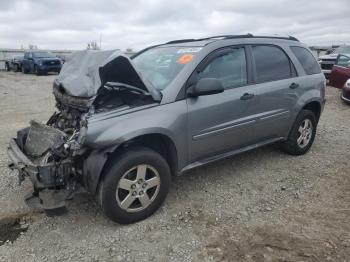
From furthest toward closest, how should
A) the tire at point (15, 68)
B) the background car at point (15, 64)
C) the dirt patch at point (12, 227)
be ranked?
the tire at point (15, 68), the background car at point (15, 64), the dirt patch at point (12, 227)

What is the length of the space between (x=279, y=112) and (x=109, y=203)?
106 inches

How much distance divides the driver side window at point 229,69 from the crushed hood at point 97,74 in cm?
78

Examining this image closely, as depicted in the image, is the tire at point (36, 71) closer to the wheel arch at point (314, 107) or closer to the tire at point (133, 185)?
the wheel arch at point (314, 107)

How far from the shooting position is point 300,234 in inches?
127

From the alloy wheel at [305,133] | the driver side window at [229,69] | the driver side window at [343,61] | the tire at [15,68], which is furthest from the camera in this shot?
the tire at [15,68]

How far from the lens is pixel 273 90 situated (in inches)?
177

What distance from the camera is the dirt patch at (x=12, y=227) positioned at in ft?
10.5

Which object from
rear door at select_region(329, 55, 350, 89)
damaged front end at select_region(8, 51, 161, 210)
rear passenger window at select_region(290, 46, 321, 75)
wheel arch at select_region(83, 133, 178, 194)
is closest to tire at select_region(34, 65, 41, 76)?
rear door at select_region(329, 55, 350, 89)

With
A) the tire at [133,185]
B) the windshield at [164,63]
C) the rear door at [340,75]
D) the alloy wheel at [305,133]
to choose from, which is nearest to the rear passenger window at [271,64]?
the alloy wheel at [305,133]

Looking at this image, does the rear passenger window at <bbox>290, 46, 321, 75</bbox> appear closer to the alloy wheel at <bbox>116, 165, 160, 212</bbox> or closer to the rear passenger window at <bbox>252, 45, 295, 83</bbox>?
the rear passenger window at <bbox>252, 45, 295, 83</bbox>

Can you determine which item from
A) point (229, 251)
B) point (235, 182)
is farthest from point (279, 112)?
point (229, 251)

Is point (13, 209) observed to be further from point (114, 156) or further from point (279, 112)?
point (279, 112)

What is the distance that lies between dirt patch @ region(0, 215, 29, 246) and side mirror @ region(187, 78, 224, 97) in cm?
215

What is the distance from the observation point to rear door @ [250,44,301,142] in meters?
4.39
